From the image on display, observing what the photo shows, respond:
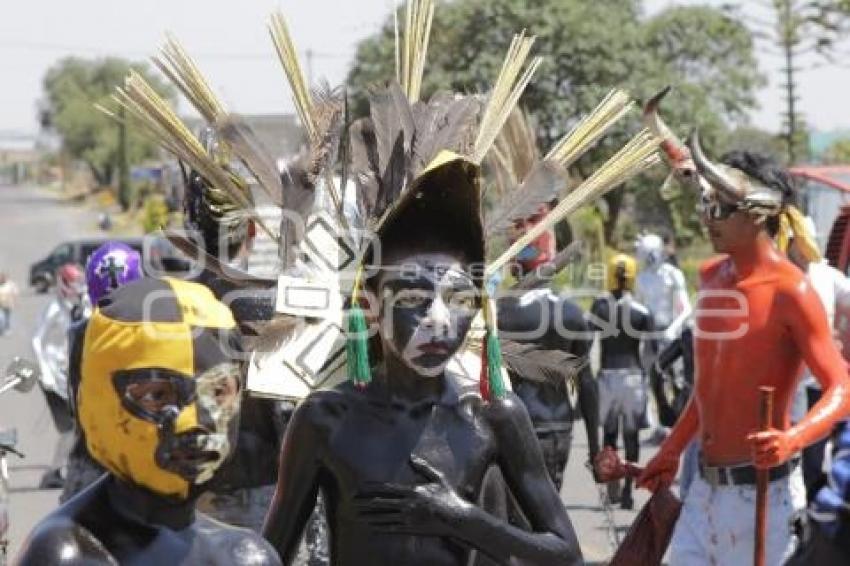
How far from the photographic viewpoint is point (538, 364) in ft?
17.4

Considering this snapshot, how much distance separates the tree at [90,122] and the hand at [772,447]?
67321 mm

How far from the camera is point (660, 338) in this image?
619 inches

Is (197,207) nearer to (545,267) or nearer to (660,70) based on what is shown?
(545,267)

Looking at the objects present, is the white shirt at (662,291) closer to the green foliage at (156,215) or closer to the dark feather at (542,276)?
the green foliage at (156,215)

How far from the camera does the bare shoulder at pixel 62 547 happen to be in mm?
3002

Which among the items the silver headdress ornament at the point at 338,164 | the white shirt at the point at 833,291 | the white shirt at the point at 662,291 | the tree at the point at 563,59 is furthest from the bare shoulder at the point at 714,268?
the tree at the point at 563,59

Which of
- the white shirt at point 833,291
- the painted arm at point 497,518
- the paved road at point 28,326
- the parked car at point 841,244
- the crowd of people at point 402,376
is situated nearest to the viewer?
the crowd of people at point 402,376

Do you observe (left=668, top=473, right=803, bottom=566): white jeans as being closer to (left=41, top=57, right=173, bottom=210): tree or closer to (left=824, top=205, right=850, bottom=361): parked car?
(left=824, top=205, right=850, bottom=361): parked car

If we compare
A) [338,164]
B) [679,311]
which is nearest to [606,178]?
[338,164]

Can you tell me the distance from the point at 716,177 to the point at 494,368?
200 centimetres

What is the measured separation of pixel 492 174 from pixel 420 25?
5.95ft

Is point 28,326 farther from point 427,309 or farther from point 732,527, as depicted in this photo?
point 427,309

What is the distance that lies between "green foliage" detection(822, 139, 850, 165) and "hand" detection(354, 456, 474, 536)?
3262cm

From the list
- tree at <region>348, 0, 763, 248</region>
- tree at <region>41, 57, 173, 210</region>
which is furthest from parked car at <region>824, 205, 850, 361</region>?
tree at <region>41, 57, 173, 210</region>
